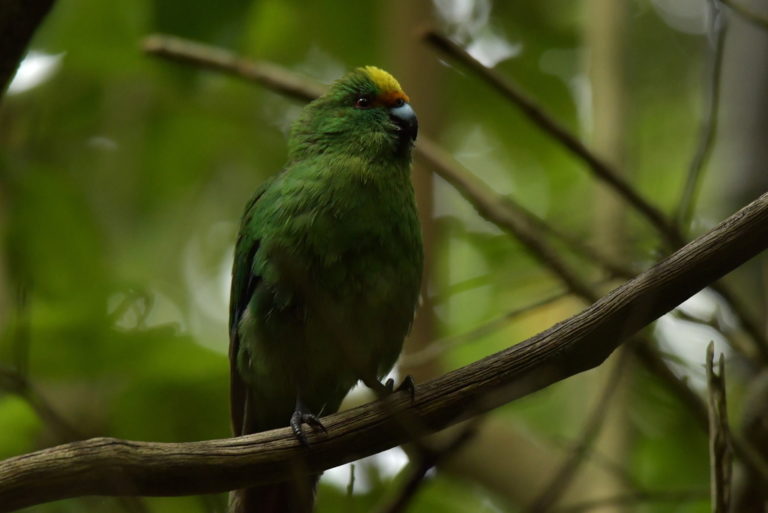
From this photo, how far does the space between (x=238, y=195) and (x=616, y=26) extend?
2.46m

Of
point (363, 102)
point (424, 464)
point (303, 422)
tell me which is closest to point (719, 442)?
point (424, 464)

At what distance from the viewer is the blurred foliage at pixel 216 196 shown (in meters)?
3.66

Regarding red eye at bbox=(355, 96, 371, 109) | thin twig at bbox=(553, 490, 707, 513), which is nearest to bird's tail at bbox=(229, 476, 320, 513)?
thin twig at bbox=(553, 490, 707, 513)

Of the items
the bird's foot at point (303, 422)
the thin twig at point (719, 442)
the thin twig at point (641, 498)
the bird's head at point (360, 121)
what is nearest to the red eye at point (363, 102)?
the bird's head at point (360, 121)

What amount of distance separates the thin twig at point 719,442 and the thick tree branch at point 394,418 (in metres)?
0.26

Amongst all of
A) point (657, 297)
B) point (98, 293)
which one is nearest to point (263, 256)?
point (98, 293)

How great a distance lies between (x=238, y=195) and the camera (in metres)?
5.90

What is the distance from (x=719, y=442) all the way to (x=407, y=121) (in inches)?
71.8

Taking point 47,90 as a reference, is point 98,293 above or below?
below

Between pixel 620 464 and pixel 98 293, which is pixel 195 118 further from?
pixel 620 464

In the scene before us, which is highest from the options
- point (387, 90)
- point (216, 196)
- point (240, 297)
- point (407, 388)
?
point (216, 196)

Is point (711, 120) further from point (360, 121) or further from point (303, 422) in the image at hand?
point (303, 422)

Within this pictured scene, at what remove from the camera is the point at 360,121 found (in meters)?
3.86

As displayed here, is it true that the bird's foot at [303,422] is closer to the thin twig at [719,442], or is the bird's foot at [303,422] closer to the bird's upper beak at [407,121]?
the thin twig at [719,442]
